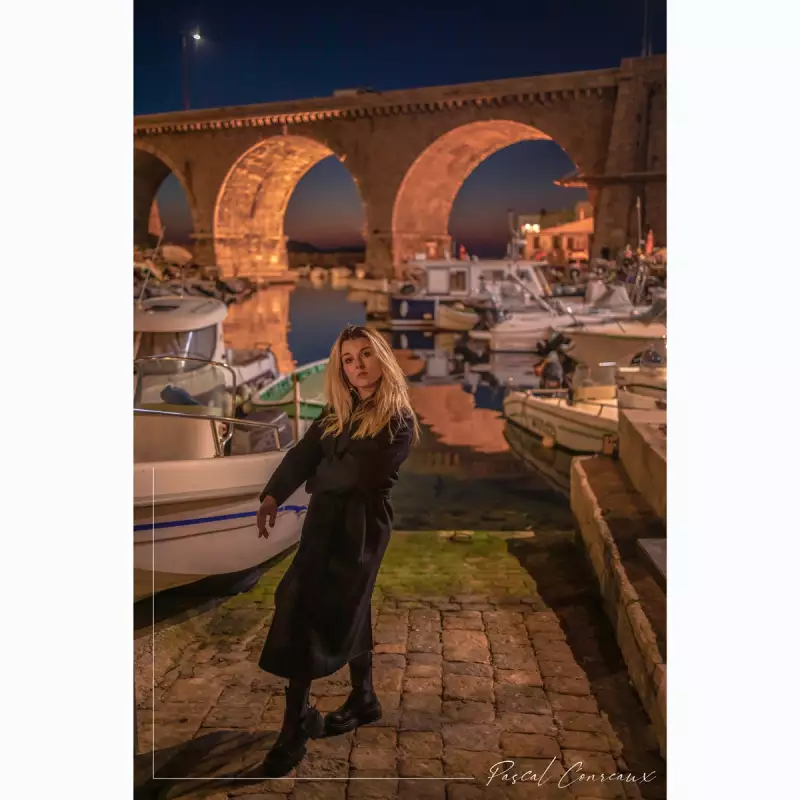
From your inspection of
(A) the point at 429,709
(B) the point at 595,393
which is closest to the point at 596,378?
(B) the point at 595,393

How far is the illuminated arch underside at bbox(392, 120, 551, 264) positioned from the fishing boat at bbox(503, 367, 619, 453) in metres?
10.6

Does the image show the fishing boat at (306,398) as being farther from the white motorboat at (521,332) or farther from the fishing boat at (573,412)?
the white motorboat at (521,332)

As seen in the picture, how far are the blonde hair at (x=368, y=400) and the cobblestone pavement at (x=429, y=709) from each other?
57 cm

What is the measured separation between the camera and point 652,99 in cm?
1005

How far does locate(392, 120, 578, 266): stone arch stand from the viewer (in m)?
16.8

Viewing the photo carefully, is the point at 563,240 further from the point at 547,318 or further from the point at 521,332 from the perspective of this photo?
the point at 521,332

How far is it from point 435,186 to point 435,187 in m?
0.05

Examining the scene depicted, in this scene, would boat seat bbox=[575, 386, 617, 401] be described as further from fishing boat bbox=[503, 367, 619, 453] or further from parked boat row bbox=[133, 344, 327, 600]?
parked boat row bbox=[133, 344, 327, 600]

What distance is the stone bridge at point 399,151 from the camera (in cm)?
562

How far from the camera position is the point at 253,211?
37.3 ft

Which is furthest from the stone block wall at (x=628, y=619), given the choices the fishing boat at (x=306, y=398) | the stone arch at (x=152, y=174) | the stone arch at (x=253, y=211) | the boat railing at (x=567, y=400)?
the stone arch at (x=253, y=211)

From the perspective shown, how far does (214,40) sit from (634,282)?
9831mm
